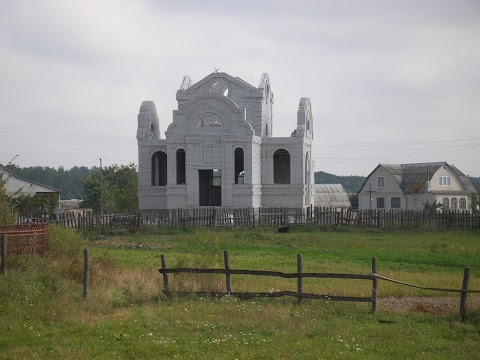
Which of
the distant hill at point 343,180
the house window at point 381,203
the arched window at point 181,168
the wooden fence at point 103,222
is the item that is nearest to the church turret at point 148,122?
the arched window at point 181,168

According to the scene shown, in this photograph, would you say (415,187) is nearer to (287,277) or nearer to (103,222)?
(103,222)

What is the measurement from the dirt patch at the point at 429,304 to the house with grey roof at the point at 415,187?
46.0 meters

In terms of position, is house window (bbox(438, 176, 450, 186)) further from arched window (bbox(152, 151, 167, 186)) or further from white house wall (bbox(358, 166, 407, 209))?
arched window (bbox(152, 151, 167, 186))

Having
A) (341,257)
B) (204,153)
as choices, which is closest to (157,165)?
(204,153)

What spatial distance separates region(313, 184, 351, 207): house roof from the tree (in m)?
18.9

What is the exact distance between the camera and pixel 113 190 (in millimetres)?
78688

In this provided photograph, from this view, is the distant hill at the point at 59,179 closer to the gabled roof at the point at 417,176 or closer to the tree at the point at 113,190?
the tree at the point at 113,190

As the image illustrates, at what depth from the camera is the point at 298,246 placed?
31156 mm

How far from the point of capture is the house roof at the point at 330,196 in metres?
73.6

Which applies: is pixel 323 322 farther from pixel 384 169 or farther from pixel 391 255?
pixel 384 169

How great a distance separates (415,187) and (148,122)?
26355 mm

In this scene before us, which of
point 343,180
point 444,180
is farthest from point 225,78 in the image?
point 343,180

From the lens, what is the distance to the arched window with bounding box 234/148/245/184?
164ft

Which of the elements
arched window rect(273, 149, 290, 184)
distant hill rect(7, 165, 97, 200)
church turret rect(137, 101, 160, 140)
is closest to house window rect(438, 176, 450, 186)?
arched window rect(273, 149, 290, 184)
